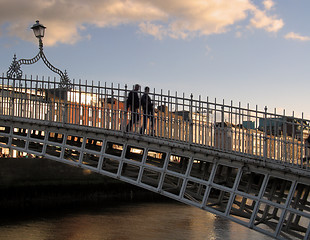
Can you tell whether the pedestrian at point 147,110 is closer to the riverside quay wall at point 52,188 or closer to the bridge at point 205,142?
the bridge at point 205,142

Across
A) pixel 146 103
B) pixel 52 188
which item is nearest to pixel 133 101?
pixel 146 103

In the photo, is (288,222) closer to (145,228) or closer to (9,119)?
(9,119)

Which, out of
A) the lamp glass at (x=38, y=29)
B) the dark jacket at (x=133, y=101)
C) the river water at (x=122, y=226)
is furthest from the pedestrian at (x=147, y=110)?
the river water at (x=122, y=226)

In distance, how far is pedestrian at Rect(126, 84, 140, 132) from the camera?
10.6 metres

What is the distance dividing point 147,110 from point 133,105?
359 millimetres

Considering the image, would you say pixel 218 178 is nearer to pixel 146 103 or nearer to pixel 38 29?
pixel 146 103

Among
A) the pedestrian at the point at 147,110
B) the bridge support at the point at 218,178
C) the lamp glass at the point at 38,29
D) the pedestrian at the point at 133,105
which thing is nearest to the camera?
the bridge support at the point at 218,178

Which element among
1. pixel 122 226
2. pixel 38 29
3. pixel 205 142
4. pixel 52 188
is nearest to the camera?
pixel 205 142

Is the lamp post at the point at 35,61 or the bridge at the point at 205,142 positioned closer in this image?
the bridge at the point at 205,142

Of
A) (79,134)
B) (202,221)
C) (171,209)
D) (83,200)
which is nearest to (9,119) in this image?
(79,134)

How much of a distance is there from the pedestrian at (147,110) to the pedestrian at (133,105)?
0.59 feet

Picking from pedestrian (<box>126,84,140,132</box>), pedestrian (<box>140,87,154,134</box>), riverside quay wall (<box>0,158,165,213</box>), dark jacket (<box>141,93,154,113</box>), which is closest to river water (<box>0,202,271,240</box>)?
riverside quay wall (<box>0,158,165,213</box>)

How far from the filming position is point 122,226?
65.4 feet

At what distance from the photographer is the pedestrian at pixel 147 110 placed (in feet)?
34.3
